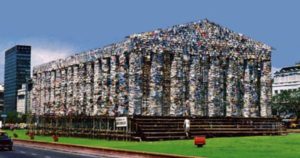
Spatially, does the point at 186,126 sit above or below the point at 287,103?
below

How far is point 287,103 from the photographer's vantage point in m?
108

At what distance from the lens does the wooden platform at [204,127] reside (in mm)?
Result: 46859

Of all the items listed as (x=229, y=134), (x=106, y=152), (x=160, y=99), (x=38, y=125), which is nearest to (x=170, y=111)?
(x=160, y=99)

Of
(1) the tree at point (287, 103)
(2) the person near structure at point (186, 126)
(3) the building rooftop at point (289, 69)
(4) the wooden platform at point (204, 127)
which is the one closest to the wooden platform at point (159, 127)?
(4) the wooden platform at point (204, 127)

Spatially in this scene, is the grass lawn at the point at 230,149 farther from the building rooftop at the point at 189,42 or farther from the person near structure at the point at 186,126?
the building rooftop at the point at 189,42

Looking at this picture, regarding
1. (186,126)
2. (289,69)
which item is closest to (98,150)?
(186,126)

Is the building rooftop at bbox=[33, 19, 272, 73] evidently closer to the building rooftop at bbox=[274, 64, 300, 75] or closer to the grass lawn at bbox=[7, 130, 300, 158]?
the grass lawn at bbox=[7, 130, 300, 158]

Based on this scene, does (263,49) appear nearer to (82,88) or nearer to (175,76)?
(175,76)

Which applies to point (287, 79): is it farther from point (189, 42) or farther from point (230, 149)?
point (230, 149)

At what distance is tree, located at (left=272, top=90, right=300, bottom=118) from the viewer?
345ft

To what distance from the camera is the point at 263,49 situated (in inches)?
2452

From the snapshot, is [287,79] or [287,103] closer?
[287,103]

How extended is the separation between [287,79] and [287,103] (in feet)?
94.6

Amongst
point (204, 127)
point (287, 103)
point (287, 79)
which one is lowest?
point (204, 127)
